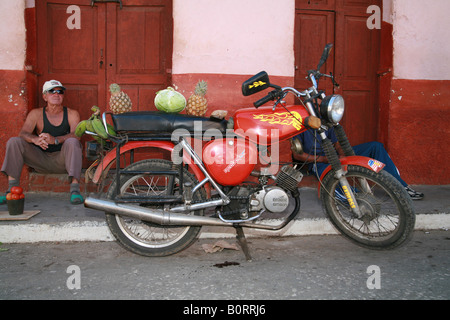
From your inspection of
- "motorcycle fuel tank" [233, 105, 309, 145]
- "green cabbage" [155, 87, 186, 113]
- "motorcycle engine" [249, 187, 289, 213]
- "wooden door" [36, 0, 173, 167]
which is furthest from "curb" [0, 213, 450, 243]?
"wooden door" [36, 0, 173, 167]

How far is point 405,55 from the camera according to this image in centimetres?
508

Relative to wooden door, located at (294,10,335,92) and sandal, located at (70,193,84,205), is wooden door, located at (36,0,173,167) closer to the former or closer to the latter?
sandal, located at (70,193,84,205)

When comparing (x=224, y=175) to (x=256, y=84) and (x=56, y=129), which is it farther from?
(x=56, y=129)

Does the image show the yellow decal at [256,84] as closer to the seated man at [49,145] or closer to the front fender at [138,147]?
the front fender at [138,147]

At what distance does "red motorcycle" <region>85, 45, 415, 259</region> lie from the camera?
280 cm

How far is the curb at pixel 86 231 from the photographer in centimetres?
337

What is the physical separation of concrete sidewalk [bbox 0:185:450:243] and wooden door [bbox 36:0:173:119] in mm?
1727

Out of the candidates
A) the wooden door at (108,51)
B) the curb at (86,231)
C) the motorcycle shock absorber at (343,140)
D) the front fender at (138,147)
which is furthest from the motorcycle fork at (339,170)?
the wooden door at (108,51)

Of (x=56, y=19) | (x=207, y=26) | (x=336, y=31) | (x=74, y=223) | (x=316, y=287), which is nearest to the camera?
(x=316, y=287)

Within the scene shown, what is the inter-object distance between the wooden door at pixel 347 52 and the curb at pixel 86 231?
7.82 ft

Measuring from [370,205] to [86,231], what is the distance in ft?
8.00

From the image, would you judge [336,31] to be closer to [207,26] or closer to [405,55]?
[405,55]
